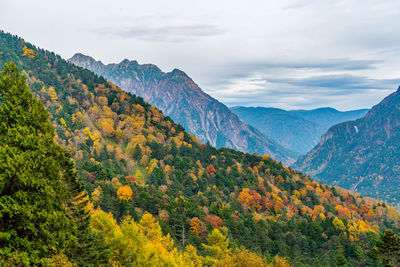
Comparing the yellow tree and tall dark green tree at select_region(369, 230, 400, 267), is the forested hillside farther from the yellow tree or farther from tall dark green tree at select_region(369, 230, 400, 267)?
tall dark green tree at select_region(369, 230, 400, 267)

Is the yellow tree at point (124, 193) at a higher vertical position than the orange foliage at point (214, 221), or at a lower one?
higher

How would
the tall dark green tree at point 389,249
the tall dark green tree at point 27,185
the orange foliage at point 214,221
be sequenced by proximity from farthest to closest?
the orange foliage at point 214,221, the tall dark green tree at point 389,249, the tall dark green tree at point 27,185

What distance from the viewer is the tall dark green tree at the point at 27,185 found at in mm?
20859

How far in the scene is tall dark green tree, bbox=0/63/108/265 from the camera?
20.9m

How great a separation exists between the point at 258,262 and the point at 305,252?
9214cm

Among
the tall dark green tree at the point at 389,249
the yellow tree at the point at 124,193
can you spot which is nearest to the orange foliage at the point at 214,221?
the yellow tree at the point at 124,193

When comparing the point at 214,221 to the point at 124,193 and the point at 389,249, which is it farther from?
the point at 389,249

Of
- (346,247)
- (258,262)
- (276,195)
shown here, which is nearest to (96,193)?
(258,262)

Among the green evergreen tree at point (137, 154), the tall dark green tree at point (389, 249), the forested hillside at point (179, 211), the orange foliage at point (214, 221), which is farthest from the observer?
the green evergreen tree at point (137, 154)

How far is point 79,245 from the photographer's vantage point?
89.4 feet

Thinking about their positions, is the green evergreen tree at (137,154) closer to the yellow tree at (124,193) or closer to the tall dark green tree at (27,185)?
the yellow tree at (124,193)

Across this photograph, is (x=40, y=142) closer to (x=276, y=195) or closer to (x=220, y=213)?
(x=220, y=213)

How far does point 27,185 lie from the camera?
72.1 feet

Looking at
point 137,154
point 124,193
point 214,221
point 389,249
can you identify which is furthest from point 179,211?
point 137,154
